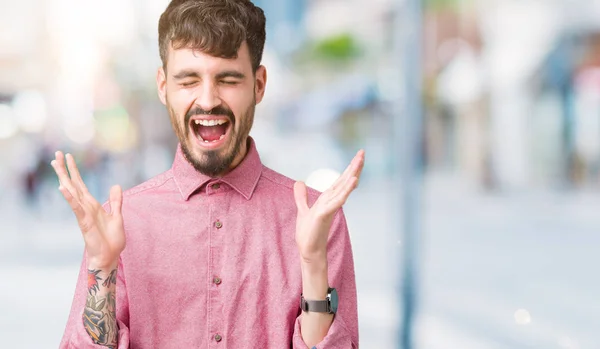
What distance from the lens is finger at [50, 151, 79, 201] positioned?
1541mm

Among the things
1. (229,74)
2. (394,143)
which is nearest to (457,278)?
(394,143)

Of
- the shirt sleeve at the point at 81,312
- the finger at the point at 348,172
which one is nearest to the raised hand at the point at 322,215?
the finger at the point at 348,172

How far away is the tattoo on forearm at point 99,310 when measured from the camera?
1567 millimetres

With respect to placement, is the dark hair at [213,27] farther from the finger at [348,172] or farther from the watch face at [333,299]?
the watch face at [333,299]

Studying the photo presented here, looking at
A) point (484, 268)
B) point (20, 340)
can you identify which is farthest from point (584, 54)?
point (20, 340)

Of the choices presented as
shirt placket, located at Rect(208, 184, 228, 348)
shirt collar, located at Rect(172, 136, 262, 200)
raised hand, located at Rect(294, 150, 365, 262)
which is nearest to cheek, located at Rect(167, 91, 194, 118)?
shirt collar, located at Rect(172, 136, 262, 200)

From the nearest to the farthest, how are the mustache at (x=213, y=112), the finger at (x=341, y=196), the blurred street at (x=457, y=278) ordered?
1. the finger at (x=341, y=196)
2. the mustache at (x=213, y=112)
3. the blurred street at (x=457, y=278)

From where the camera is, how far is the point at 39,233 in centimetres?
1195

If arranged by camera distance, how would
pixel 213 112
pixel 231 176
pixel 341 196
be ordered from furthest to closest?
1. pixel 231 176
2. pixel 213 112
3. pixel 341 196

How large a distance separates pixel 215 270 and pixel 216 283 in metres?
0.03

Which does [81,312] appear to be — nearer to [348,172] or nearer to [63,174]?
[63,174]

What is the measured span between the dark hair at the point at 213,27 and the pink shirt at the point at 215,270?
9.2 inches

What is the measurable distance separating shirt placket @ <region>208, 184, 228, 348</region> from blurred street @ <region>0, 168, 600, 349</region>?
304 cm

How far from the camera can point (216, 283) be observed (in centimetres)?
167
